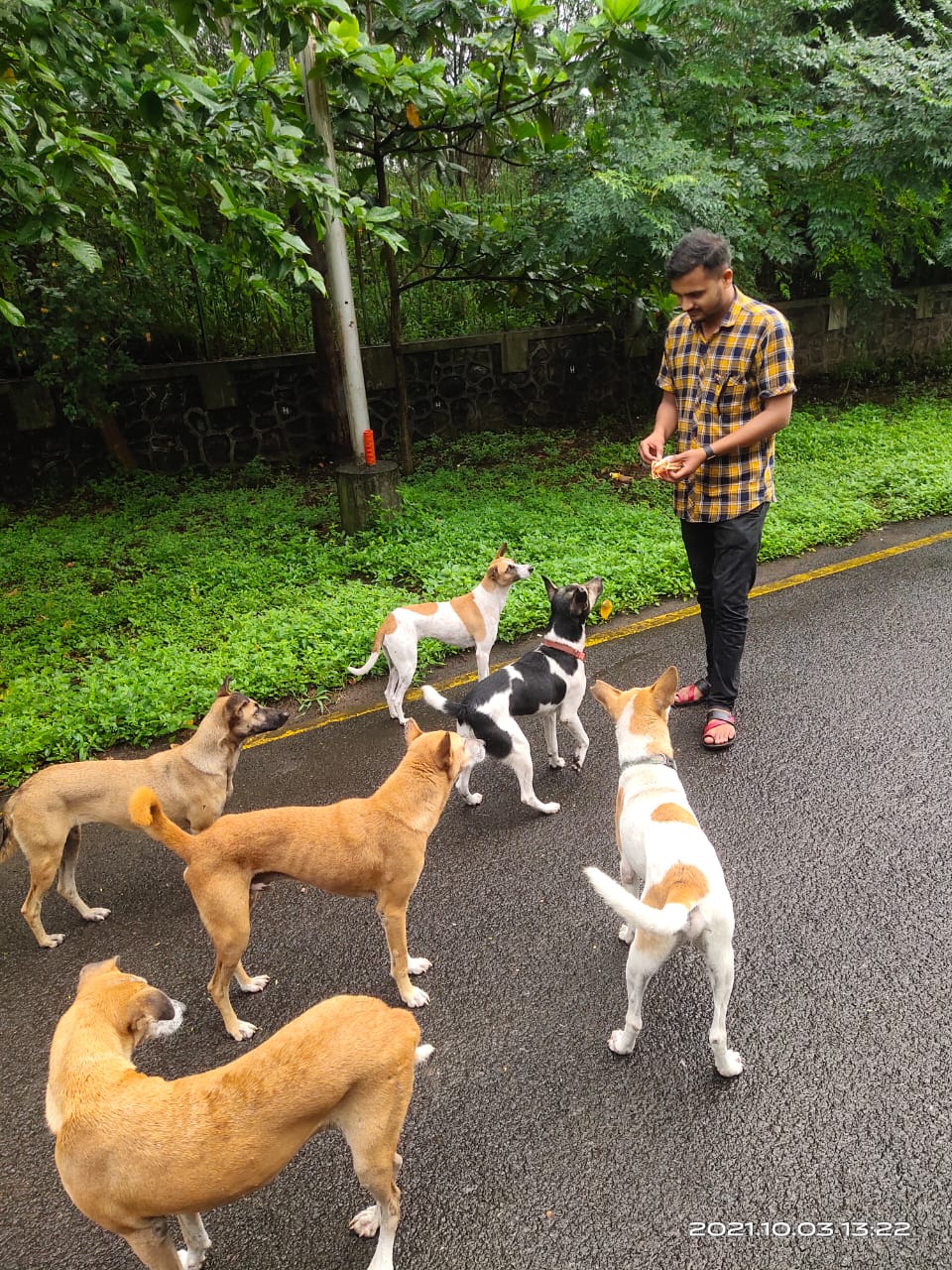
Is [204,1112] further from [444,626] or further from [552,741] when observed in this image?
[444,626]

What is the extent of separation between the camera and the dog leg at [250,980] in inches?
122

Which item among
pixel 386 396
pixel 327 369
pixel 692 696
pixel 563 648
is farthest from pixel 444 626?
pixel 386 396

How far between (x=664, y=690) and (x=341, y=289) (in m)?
5.47

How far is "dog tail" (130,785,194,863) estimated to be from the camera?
275 centimetres

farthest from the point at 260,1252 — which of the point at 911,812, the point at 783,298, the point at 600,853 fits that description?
the point at 783,298

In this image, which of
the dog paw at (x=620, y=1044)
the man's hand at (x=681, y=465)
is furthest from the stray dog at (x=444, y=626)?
the dog paw at (x=620, y=1044)

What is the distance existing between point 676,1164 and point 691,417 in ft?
11.6

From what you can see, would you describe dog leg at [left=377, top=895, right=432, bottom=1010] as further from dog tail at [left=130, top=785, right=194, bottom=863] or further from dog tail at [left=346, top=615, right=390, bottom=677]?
dog tail at [left=346, top=615, right=390, bottom=677]

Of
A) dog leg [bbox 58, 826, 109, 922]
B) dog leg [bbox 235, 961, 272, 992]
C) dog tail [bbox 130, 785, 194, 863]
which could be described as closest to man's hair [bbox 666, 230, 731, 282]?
dog tail [bbox 130, 785, 194, 863]

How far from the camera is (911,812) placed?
3971 millimetres

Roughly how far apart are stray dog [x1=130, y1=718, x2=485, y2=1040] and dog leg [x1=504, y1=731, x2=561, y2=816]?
0.86 meters

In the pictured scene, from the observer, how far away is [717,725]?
4.61m

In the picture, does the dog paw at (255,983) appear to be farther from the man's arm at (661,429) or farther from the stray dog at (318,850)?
the man's arm at (661,429)

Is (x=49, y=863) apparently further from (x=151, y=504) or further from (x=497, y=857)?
(x=151, y=504)
